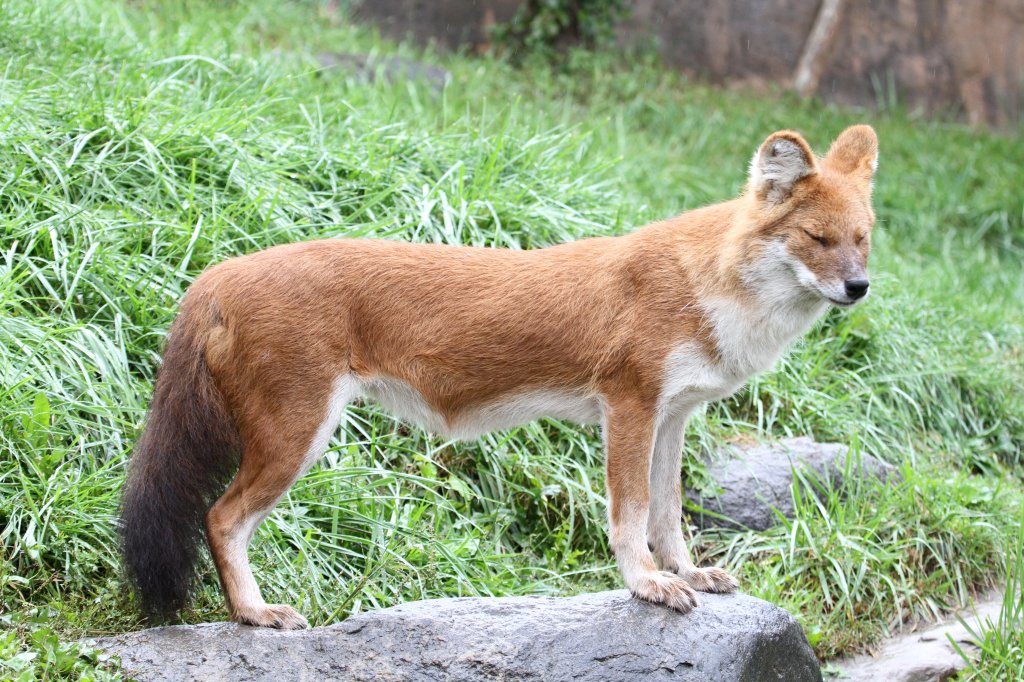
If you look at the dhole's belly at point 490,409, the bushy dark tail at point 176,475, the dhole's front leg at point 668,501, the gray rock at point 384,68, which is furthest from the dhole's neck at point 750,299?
the gray rock at point 384,68

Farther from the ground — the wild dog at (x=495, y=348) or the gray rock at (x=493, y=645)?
the wild dog at (x=495, y=348)

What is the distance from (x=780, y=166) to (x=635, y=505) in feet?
4.64

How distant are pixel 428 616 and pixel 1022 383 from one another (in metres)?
5.49

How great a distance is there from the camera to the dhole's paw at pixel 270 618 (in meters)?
4.14

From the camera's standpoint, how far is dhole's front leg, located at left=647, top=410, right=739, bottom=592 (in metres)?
4.66

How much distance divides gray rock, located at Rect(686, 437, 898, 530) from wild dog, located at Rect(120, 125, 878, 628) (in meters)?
1.41

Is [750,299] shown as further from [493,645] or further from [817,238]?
[493,645]

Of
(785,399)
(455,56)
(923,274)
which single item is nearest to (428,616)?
(785,399)

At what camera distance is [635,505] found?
14.1 feet

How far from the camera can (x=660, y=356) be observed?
4.33 meters

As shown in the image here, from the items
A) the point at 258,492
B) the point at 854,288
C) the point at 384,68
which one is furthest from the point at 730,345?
the point at 384,68

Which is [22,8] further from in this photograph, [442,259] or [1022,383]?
[1022,383]

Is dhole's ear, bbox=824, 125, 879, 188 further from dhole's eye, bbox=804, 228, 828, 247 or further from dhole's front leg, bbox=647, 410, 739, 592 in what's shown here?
dhole's front leg, bbox=647, 410, 739, 592

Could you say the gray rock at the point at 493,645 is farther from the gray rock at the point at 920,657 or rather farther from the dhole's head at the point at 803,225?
the dhole's head at the point at 803,225
